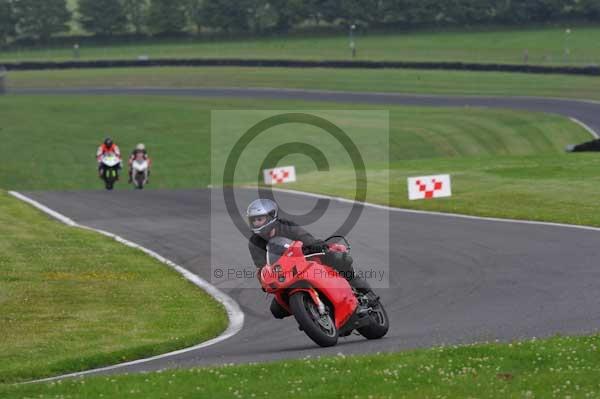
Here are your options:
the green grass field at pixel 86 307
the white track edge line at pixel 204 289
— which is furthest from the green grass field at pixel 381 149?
the green grass field at pixel 86 307

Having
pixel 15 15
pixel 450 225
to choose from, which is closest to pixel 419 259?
pixel 450 225

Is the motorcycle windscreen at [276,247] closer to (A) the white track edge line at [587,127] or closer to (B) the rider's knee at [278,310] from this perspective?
(B) the rider's knee at [278,310]

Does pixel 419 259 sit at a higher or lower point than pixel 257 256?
lower

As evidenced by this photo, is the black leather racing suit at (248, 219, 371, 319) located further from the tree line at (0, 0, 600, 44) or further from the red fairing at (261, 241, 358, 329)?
the tree line at (0, 0, 600, 44)

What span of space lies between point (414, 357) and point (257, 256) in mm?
2583

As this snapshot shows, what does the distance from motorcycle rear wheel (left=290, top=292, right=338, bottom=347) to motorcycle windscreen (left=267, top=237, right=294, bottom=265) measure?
529 mm

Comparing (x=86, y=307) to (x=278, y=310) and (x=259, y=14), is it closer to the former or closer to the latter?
(x=278, y=310)

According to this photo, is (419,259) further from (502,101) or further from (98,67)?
(98,67)

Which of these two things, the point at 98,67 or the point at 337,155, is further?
the point at 98,67

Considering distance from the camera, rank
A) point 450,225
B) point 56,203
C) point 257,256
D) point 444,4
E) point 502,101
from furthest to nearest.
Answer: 1. point 444,4
2. point 502,101
3. point 56,203
4. point 450,225
5. point 257,256

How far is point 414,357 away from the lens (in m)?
9.98

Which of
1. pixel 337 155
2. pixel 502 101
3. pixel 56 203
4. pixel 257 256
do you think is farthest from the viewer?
pixel 502 101

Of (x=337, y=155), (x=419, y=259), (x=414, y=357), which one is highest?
(x=414, y=357)

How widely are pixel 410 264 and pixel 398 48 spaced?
6701 centimetres
